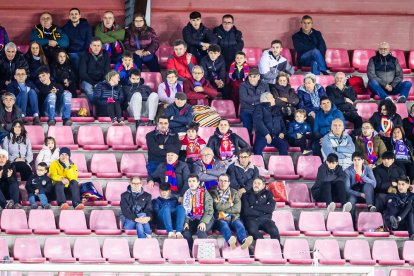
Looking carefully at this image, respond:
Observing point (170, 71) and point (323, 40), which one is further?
point (323, 40)

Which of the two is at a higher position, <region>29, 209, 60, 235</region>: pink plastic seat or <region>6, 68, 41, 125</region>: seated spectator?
<region>6, 68, 41, 125</region>: seated spectator

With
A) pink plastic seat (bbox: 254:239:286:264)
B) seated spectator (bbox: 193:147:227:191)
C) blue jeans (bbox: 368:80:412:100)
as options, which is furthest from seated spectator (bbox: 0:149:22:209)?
blue jeans (bbox: 368:80:412:100)

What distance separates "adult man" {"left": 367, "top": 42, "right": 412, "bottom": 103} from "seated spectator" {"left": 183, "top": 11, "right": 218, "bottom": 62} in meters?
2.39

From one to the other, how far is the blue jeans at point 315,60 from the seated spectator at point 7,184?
5313 mm


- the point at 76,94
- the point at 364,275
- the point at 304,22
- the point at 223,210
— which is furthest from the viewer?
the point at 304,22

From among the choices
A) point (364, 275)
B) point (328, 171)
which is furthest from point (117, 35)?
point (364, 275)

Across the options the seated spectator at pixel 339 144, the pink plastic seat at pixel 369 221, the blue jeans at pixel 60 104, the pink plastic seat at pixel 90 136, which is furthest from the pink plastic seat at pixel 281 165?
the blue jeans at pixel 60 104

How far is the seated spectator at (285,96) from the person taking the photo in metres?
17.5

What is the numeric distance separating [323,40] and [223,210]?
466 centimetres

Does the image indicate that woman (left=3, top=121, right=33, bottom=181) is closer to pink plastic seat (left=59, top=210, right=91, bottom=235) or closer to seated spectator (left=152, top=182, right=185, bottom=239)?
pink plastic seat (left=59, top=210, right=91, bottom=235)

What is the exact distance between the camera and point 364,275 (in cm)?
987

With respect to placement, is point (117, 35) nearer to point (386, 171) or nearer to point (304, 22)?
point (304, 22)

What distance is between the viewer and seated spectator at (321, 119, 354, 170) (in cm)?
1686

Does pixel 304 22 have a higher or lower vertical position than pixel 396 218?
higher
